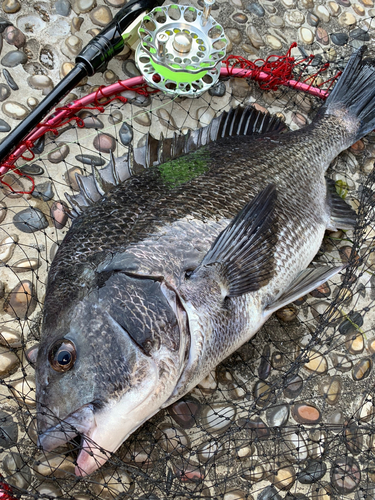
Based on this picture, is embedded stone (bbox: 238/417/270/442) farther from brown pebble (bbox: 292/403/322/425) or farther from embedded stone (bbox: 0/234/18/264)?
embedded stone (bbox: 0/234/18/264)

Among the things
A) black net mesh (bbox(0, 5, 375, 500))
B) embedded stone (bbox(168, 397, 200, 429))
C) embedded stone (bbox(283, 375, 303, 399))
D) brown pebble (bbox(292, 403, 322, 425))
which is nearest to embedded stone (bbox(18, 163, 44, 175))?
black net mesh (bbox(0, 5, 375, 500))

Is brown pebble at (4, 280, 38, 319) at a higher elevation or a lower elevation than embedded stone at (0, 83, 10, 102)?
lower

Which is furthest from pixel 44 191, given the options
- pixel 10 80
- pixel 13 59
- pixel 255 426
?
pixel 255 426

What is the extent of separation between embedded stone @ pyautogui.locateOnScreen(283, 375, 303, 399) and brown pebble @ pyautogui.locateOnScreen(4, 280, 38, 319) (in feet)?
4.90

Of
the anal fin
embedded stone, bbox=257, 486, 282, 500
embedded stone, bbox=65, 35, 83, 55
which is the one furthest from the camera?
embedded stone, bbox=65, 35, 83, 55

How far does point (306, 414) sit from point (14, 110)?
2625mm

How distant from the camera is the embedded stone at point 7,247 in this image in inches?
99.7

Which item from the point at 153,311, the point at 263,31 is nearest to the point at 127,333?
the point at 153,311

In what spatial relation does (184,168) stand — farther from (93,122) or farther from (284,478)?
(284,478)

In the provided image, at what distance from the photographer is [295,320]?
106 inches

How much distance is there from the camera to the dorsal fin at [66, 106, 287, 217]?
240 centimetres

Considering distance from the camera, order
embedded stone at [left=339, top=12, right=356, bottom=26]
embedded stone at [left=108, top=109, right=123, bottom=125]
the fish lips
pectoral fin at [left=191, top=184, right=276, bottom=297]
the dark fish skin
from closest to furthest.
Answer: the fish lips → the dark fish skin → pectoral fin at [left=191, top=184, right=276, bottom=297] → embedded stone at [left=108, top=109, right=123, bottom=125] → embedded stone at [left=339, top=12, right=356, bottom=26]

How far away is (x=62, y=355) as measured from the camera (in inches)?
67.4

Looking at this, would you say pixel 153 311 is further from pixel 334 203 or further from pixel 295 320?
pixel 334 203
